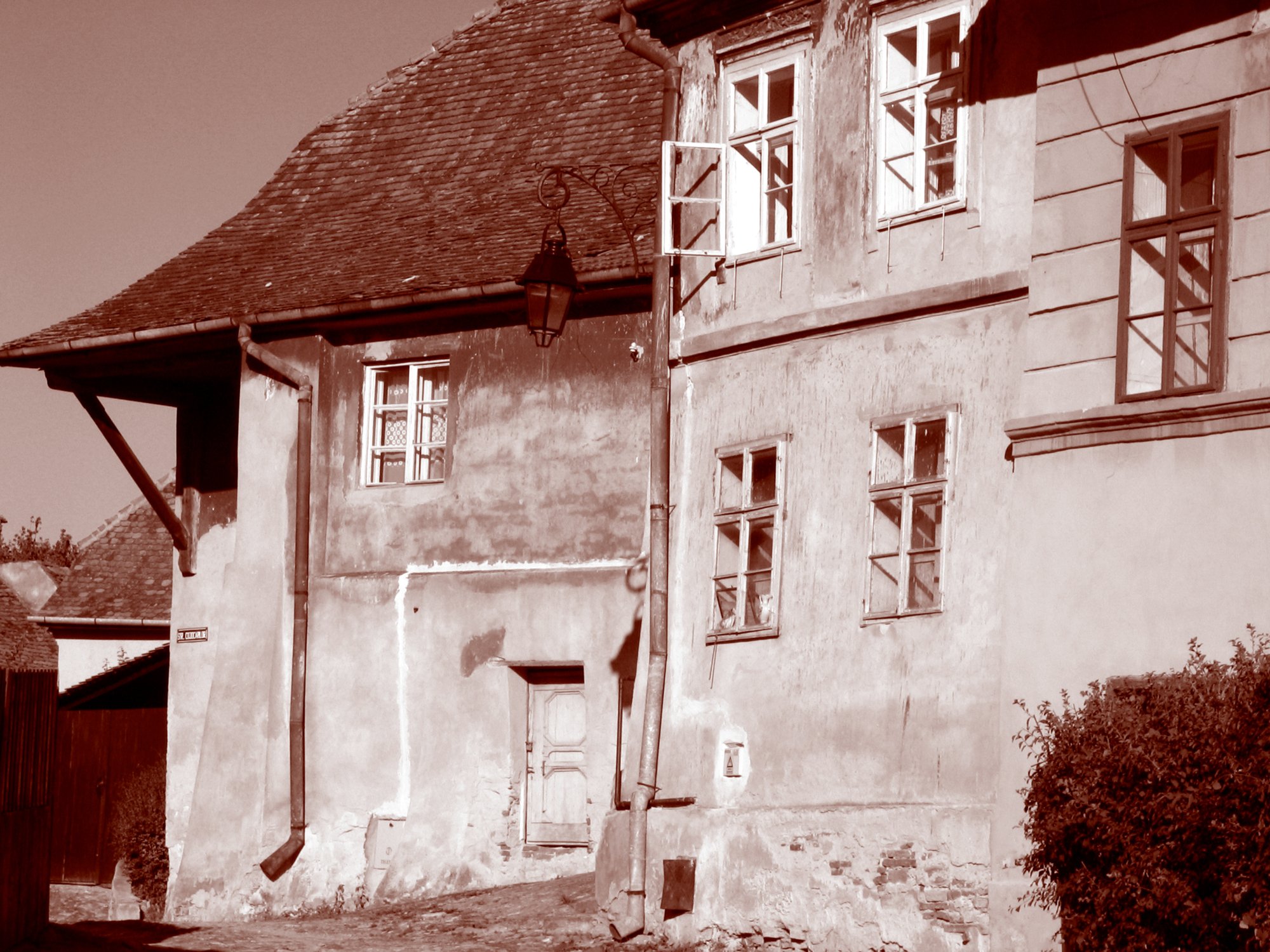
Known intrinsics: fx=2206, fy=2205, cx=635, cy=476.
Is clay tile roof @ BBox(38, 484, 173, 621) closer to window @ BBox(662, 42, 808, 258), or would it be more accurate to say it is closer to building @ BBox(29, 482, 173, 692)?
building @ BBox(29, 482, 173, 692)

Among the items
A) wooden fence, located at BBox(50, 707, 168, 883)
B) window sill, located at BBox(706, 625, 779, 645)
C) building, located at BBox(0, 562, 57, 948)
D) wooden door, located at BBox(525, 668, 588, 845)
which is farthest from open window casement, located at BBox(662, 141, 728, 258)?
wooden fence, located at BBox(50, 707, 168, 883)

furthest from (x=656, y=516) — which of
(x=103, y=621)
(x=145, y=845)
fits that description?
(x=103, y=621)

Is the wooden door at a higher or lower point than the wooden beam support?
lower

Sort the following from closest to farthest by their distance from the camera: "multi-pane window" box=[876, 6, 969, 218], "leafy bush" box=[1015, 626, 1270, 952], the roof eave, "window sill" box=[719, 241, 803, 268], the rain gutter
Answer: "leafy bush" box=[1015, 626, 1270, 952]
"multi-pane window" box=[876, 6, 969, 218]
"window sill" box=[719, 241, 803, 268]
the roof eave
the rain gutter

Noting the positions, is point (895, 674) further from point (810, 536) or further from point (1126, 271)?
point (1126, 271)

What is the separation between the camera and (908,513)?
1357cm

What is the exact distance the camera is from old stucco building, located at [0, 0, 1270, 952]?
12016 millimetres

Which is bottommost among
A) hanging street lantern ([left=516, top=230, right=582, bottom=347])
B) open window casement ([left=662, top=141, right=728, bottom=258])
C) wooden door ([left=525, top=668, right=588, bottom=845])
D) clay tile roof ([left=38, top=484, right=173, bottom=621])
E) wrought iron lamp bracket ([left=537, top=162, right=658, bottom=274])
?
wooden door ([left=525, top=668, right=588, bottom=845])

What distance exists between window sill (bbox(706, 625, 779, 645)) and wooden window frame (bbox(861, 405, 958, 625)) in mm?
942

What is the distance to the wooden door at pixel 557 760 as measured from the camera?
18188 mm

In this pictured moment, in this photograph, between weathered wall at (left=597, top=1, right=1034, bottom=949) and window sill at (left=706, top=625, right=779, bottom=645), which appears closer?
weathered wall at (left=597, top=1, right=1034, bottom=949)

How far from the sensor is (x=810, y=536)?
1430 centimetres

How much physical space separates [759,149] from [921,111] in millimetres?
1685

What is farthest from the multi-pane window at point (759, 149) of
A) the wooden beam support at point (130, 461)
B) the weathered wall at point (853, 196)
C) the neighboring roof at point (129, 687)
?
the neighboring roof at point (129, 687)
